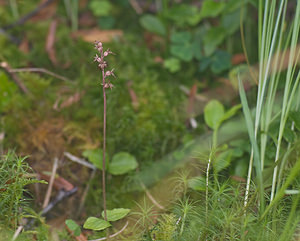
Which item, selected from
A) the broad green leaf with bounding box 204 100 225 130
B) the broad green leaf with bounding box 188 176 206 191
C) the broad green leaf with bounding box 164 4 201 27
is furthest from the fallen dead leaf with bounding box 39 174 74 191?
the broad green leaf with bounding box 164 4 201 27

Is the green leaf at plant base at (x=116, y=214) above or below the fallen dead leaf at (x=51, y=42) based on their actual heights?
below

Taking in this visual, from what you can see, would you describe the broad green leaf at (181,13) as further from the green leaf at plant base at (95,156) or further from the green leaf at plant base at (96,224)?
the green leaf at plant base at (96,224)

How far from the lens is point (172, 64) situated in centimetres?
195

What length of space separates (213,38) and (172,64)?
27 cm

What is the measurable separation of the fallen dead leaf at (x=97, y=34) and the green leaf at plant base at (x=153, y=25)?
0.63 feet

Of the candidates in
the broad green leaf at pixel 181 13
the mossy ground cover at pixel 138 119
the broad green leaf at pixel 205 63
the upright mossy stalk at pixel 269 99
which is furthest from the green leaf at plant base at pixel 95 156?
the broad green leaf at pixel 181 13

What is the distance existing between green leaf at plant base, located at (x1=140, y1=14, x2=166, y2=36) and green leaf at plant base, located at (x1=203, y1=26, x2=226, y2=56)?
0.26 m

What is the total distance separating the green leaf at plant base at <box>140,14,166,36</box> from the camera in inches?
79.2

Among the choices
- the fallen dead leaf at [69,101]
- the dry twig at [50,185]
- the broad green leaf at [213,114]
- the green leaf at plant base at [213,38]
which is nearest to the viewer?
the dry twig at [50,185]

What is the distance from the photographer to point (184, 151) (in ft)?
5.19

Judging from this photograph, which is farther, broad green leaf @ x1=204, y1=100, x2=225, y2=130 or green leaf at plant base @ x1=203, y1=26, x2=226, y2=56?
green leaf at plant base @ x1=203, y1=26, x2=226, y2=56

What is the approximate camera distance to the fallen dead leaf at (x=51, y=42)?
193cm

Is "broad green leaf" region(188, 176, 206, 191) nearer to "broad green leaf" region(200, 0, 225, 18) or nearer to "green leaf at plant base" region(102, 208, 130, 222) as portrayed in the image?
"green leaf at plant base" region(102, 208, 130, 222)

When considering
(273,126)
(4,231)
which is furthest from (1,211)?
(273,126)
